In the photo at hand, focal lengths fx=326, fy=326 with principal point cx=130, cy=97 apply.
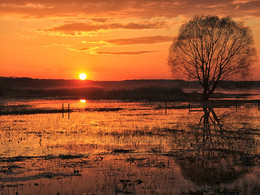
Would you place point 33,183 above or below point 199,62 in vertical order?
below

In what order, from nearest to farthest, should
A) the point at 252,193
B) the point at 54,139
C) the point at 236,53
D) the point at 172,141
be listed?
the point at 252,193, the point at 172,141, the point at 54,139, the point at 236,53

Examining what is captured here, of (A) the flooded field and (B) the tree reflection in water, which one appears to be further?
(B) the tree reflection in water

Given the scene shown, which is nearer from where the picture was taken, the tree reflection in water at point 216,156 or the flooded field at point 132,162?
the flooded field at point 132,162

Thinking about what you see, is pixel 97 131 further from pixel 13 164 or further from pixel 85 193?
pixel 85 193

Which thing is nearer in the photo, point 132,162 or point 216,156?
point 132,162

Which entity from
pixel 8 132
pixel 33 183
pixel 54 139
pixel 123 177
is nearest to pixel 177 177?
pixel 123 177

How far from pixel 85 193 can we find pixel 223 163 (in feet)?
18.6

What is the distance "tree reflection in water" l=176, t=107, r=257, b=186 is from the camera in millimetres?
10602

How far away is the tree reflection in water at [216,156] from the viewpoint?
34.8 ft

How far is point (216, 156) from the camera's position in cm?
1333

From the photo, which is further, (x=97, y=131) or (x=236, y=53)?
(x=236, y=53)

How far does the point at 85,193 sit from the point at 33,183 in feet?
6.51

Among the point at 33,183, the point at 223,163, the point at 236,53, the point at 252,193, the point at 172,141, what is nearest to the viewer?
the point at 252,193

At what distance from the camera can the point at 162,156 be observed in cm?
1348
